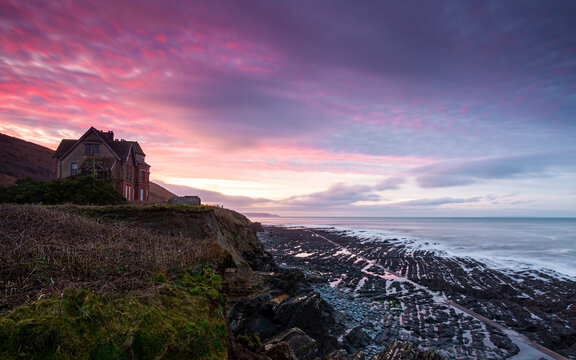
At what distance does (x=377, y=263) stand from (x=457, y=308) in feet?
45.0

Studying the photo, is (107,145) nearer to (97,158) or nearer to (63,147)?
(97,158)

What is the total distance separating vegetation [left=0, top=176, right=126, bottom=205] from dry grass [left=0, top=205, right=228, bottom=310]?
16.5m

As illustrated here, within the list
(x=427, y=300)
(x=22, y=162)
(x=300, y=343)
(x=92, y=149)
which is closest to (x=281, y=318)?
(x=300, y=343)

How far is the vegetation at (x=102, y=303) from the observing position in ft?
10.5

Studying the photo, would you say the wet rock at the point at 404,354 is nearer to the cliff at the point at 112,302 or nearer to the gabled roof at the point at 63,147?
the cliff at the point at 112,302

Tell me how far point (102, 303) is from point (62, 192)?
25.1 metres

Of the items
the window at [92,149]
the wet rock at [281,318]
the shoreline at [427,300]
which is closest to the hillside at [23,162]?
the window at [92,149]

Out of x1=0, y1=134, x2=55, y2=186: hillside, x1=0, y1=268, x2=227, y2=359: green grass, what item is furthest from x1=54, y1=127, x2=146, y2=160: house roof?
x1=0, y1=134, x2=55, y2=186: hillside

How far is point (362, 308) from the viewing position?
15.0 metres

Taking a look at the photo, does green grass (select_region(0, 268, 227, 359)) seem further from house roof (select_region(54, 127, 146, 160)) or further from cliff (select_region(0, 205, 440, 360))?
house roof (select_region(54, 127, 146, 160))

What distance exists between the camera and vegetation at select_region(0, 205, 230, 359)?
319 centimetres

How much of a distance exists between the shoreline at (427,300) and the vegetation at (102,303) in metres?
8.54

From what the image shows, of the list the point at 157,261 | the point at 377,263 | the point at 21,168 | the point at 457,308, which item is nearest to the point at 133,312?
the point at 157,261

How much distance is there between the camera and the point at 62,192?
76.1ft
